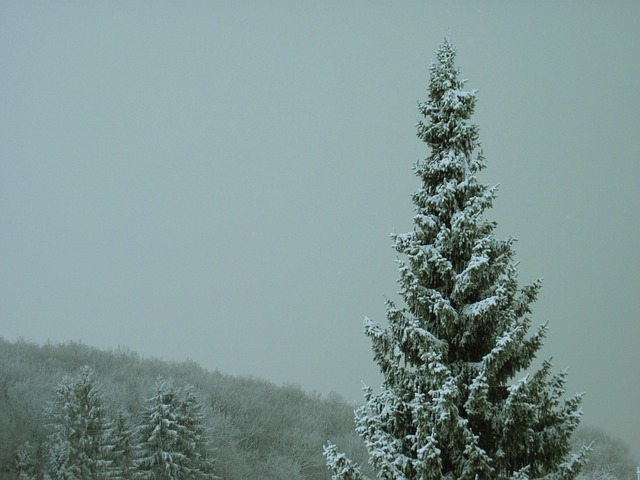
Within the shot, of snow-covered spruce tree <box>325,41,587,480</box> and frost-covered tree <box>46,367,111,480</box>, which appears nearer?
snow-covered spruce tree <box>325,41,587,480</box>

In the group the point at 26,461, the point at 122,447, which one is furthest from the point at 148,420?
the point at 26,461

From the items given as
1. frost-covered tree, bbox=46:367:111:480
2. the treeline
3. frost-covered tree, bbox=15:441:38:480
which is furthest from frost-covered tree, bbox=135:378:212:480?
frost-covered tree, bbox=15:441:38:480

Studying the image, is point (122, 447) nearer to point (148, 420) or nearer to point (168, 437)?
point (148, 420)

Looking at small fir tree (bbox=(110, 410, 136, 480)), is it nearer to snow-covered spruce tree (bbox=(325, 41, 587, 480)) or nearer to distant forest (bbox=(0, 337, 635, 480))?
distant forest (bbox=(0, 337, 635, 480))

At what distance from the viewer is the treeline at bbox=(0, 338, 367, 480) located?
1029 inches

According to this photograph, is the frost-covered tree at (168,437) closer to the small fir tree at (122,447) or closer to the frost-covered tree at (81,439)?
the small fir tree at (122,447)

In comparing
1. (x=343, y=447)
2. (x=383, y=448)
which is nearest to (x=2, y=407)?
(x=343, y=447)

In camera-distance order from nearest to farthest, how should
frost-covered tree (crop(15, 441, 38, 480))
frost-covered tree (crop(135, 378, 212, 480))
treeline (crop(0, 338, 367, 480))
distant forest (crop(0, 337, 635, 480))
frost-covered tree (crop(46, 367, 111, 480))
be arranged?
frost-covered tree (crop(46, 367, 111, 480))
treeline (crop(0, 338, 367, 480))
frost-covered tree (crop(15, 441, 38, 480))
frost-covered tree (crop(135, 378, 212, 480))
distant forest (crop(0, 337, 635, 480))

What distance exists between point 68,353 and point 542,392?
1635 inches

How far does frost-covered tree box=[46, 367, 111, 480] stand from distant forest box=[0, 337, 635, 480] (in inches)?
65.1

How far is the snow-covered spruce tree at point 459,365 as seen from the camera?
379 inches

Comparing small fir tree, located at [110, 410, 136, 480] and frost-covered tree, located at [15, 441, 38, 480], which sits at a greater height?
small fir tree, located at [110, 410, 136, 480]

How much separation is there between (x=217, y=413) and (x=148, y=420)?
38.1ft

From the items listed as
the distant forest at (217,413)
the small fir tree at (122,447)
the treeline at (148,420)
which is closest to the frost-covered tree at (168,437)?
the treeline at (148,420)
